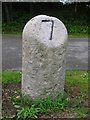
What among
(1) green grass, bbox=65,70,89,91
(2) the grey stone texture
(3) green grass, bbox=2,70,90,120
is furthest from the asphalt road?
A: (2) the grey stone texture

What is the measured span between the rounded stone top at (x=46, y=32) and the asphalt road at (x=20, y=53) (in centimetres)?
274

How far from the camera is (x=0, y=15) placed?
15141 millimetres

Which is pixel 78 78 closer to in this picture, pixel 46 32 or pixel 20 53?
pixel 46 32

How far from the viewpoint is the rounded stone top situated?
16.2 feet

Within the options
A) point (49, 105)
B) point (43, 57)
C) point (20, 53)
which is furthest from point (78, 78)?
point (20, 53)

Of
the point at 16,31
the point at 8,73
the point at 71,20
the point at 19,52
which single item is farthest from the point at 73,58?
the point at 71,20

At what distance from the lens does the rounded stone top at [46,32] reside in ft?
16.2

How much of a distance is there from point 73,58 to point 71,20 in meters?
6.30

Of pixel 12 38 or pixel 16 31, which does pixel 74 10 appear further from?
pixel 12 38

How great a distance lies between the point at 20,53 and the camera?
9.46m

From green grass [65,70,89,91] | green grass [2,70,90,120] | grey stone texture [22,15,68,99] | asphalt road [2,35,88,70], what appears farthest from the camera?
asphalt road [2,35,88,70]

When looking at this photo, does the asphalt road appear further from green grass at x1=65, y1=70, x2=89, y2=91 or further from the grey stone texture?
the grey stone texture

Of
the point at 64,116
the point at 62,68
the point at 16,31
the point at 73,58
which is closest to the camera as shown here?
the point at 64,116

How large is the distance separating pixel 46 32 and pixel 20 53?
177 inches
